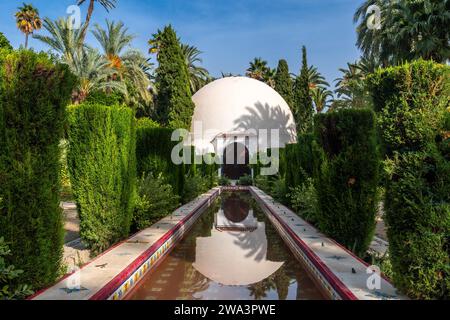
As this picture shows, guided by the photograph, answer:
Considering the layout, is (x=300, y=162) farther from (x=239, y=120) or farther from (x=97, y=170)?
(x=239, y=120)

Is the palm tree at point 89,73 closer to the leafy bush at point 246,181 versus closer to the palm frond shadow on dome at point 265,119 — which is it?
the leafy bush at point 246,181

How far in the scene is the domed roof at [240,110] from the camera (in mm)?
33469

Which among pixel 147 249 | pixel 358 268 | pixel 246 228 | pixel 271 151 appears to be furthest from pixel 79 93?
pixel 358 268

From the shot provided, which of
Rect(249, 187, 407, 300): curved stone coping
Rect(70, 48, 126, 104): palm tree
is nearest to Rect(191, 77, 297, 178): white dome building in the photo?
Rect(70, 48, 126, 104): palm tree

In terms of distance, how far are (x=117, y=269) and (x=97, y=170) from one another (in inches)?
88.2

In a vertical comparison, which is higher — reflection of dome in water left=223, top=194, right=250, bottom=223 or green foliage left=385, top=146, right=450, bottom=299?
green foliage left=385, top=146, right=450, bottom=299

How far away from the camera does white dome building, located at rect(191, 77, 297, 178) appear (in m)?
32.4

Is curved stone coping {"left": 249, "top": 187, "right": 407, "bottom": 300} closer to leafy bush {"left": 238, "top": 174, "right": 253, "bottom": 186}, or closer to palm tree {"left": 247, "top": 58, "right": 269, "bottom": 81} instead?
leafy bush {"left": 238, "top": 174, "right": 253, "bottom": 186}

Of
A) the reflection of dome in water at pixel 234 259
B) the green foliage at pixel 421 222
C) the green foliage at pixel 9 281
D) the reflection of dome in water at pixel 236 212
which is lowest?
the reflection of dome in water at pixel 236 212

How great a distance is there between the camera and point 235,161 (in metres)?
35.7

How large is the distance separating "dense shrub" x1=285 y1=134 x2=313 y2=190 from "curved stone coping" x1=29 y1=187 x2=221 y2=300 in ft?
16.3

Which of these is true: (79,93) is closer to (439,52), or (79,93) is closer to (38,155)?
(439,52)

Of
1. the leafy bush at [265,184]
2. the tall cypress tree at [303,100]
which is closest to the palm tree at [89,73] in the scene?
the leafy bush at [265,184]

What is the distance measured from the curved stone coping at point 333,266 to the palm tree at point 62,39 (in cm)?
2235
